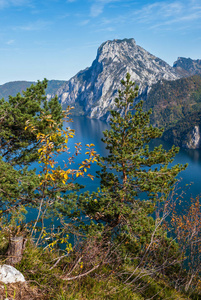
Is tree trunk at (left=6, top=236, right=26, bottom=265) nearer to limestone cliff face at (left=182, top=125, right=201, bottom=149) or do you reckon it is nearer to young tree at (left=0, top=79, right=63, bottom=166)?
young tree at (left=0, top=79, right=63, bottom=166)

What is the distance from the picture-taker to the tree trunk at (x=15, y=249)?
11.1 feet

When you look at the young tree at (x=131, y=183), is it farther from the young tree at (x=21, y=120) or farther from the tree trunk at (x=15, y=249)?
the tree trunk at (x=15, y=249)

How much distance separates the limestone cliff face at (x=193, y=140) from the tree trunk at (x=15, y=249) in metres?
171

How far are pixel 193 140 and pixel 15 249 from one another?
7012 inches

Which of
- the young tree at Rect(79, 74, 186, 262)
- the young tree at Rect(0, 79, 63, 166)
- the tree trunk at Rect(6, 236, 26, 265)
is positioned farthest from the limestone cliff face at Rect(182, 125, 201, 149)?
the tree trunk at Rect(6, 236, 26, 265)

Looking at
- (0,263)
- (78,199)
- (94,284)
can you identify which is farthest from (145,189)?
(0,263)

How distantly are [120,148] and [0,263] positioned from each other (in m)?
10.8

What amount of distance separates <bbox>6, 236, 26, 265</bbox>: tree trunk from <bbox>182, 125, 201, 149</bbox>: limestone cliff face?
171 meters

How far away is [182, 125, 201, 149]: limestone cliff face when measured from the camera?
161m

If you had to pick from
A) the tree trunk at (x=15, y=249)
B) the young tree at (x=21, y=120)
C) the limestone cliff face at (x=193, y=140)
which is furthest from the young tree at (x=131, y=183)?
the limestone cliff face at (x=193, y=140)

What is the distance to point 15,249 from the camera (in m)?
3.42

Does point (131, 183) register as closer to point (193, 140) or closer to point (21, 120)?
point (21, 120)

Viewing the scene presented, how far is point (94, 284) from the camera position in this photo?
3.62m

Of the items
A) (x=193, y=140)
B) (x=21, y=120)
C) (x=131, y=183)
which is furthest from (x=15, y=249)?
(x=193, y=140)
